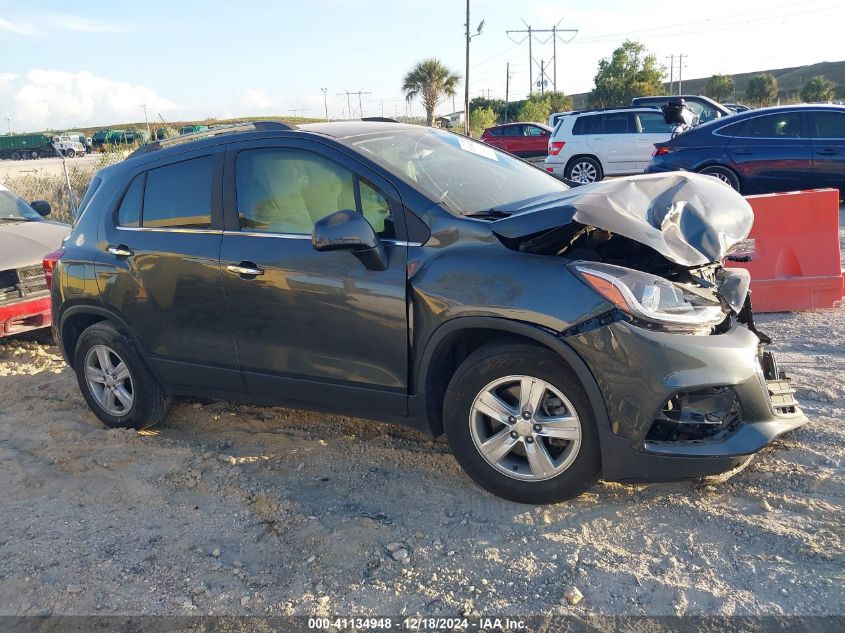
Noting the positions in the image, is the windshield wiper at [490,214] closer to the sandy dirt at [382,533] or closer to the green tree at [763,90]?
the sandy dirt at [382,533]

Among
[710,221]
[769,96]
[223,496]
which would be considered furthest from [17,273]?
[769,96]

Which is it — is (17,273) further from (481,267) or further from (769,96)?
(769,96)

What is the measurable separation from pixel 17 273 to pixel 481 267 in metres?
5.20

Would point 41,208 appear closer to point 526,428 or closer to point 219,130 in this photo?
point 219,130

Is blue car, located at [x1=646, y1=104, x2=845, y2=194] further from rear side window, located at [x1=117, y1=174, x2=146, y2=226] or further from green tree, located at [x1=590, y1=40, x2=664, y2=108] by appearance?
green tree, located at [x1=590, y1=40, x2=664, y2=108]

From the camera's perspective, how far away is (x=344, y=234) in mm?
3262

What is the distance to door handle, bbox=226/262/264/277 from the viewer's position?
378 cm

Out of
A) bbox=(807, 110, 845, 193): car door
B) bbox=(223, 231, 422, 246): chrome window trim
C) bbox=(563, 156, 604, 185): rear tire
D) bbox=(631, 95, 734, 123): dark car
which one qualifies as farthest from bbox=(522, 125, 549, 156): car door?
bbox=(223, 231, 422, 246): chrome window trim

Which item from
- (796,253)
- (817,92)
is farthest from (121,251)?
(817,92)

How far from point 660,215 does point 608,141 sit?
13.3m

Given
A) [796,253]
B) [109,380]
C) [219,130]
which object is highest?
[219,130]

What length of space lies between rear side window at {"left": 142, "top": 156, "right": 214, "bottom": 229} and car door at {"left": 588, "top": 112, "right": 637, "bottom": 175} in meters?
13.1

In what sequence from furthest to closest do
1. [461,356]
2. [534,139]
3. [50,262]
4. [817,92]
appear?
1. [817,92]
2. [534,139]
3. [50,262]
4. [461,356]

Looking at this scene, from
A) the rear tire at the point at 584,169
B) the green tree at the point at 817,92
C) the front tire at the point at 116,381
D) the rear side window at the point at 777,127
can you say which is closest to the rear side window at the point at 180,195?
the front tire at the point at 116,381
